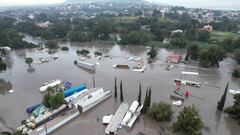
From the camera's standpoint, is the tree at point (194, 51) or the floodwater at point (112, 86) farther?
the tree at point (194, 51)

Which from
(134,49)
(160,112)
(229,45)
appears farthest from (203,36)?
(160,112)

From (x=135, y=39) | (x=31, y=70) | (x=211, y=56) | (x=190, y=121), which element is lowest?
(x=31, y=70)

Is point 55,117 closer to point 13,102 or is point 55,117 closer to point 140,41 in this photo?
point 13,102

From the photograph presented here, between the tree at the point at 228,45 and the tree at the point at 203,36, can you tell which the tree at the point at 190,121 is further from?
the tree at the point at 203,36

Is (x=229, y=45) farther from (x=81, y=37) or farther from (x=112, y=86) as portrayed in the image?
(x=81, y=37)

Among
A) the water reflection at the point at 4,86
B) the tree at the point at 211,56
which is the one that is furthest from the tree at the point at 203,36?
the water reflection at the point at 4,86

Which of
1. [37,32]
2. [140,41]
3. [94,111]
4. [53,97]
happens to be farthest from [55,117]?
[37,32]

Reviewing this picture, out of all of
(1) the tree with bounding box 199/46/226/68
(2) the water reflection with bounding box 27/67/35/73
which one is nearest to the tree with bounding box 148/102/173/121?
(1) the tree with bounding box 199/46/226/68
